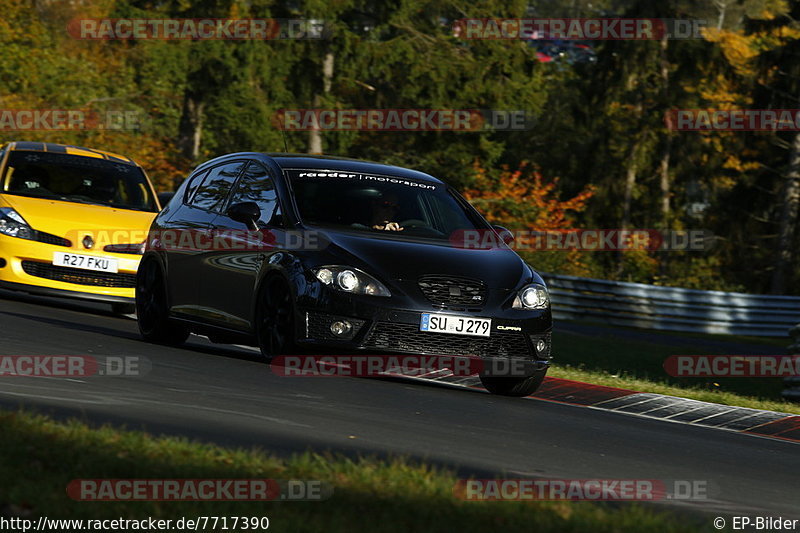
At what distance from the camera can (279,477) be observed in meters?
5.80

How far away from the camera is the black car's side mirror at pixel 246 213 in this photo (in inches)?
433

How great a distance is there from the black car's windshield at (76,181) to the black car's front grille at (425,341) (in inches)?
291

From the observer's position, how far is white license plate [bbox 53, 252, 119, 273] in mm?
15352

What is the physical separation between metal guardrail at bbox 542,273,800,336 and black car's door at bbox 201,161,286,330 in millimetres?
17529

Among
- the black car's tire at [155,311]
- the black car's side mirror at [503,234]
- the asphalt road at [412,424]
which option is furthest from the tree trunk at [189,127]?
the asphalt road at [412,424]

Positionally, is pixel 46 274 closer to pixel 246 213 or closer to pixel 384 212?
pixel 246 213

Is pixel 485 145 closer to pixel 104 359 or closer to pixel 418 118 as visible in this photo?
pixel 418 118

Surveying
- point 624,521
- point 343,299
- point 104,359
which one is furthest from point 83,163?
point 624,521

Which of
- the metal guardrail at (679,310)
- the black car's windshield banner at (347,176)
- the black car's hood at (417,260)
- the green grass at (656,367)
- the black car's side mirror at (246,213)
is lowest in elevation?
the metal guardrail at (679,310)

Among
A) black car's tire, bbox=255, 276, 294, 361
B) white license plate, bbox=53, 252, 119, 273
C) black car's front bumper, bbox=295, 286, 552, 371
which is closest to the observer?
black car's front bumper, bbox=295, 286, 552, 371

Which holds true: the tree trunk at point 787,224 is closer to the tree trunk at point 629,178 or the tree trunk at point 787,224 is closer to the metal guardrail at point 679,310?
the tree trunk at point 629,178

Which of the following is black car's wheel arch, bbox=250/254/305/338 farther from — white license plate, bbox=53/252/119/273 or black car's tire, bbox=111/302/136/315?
black car's tire, bbox=111/302/136/315

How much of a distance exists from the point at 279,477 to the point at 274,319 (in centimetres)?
491

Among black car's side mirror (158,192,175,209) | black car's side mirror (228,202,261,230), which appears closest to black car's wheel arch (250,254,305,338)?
black car's side mirror (228,202,261,230)
